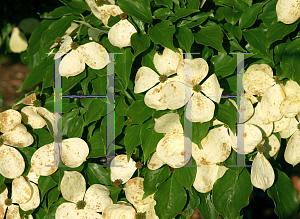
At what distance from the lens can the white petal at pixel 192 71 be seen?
3.03 ft

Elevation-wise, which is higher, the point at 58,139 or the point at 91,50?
the point at 91,50

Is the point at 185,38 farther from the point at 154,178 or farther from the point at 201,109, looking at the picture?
the point at 154,178

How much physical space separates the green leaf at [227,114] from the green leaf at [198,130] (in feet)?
0.16

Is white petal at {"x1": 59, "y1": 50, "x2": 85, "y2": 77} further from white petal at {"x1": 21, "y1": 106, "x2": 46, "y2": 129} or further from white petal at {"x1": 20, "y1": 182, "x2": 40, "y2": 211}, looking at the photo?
white petal at {"x1": 20, "y1": 182, "x2": 40, "y2": 211}

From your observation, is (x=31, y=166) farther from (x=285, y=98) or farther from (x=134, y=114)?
(x=285, y=98)

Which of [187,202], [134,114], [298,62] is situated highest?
[298,62]

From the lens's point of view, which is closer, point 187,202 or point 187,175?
point 187,175

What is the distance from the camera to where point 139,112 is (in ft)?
3.25

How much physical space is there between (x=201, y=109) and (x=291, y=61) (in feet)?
1.23

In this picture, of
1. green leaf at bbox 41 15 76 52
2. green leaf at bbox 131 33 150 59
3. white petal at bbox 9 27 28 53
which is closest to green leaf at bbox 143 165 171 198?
green leaf at bbox 131 33 150 59

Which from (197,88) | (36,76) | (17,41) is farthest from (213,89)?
(17,41)

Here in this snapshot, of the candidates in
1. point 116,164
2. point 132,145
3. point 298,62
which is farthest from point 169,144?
point 298,62

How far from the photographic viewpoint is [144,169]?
43.8 inches

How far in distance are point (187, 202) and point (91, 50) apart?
0.68 meters
